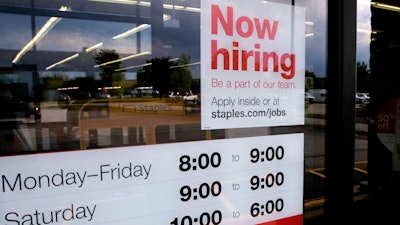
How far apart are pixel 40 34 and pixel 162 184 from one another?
0.79m

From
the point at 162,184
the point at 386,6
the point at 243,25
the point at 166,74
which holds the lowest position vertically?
the point at 162,184

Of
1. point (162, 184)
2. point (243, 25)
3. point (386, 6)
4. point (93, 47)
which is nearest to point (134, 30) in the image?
point (93, 47)

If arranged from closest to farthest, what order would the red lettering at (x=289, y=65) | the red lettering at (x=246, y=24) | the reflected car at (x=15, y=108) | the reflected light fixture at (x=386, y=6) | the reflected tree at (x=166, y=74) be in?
the reflected car at (x=15, y=108) < the reflected tree at (x=166, y=74) < the red lettering at (x=246, y=24) < the red lettering at (x=289, y=65) < the reflected light fixture at (x=386, y=6)

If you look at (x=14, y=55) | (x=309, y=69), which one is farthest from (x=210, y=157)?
(x=14, y=55)

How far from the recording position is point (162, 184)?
1.41m

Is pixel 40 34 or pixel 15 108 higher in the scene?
pixel 40 34

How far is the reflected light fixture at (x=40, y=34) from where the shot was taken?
1.17 meters

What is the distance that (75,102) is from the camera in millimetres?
1271

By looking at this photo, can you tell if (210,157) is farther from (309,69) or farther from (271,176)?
(309,69)

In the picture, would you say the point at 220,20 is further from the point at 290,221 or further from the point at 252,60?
the point at 290,221

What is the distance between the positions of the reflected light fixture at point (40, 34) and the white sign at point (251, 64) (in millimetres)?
632

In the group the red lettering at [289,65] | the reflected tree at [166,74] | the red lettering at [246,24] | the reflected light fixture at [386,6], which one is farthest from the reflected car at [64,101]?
the reflected light fixture at [386,6]

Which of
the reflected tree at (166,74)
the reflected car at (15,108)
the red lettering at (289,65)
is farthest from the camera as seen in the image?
the red lettering at (289,65)

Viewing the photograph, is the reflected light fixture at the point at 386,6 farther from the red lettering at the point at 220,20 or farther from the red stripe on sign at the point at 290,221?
the red stripe on sign at the point at 290,221
